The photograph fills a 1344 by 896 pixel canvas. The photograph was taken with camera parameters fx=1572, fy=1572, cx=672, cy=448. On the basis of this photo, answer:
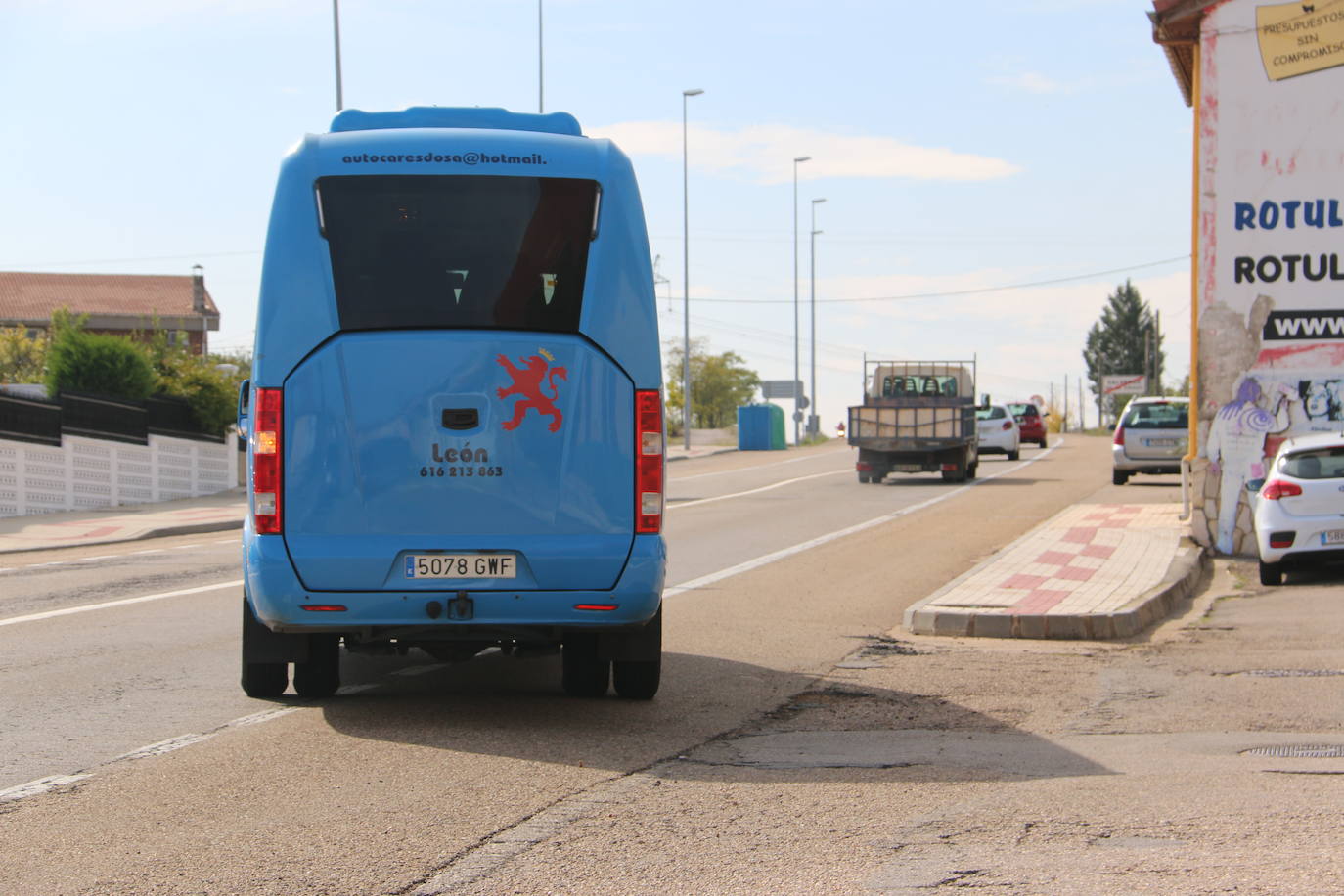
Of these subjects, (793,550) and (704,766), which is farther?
(793,550)

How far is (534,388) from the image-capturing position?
24.4ft

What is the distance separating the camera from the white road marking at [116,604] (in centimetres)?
1220

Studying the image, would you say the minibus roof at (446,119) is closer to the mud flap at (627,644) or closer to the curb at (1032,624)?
the mud flap at (627,644)

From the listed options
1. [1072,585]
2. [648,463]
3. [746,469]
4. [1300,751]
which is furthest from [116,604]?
[746,469]

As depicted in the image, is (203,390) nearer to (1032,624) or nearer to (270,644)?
(1032,624)

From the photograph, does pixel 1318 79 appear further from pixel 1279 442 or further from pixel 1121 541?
pixel 1121 541

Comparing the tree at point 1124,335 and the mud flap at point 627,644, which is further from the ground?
the tree at point 1124,335

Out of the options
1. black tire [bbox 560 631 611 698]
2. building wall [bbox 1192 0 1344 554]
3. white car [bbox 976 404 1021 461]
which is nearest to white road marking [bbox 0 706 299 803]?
black tire [bbox 560 631 611 698]

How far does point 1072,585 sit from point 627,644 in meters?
7.31

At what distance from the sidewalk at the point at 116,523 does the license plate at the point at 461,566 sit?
49.4ft

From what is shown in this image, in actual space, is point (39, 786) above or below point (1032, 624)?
above

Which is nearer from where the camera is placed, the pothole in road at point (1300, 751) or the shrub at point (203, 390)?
the pothole in road at point (1300, 751)

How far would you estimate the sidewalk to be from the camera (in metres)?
22.1

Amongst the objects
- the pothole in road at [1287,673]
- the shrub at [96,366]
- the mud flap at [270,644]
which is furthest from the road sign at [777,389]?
the mud flap at [270,644]
